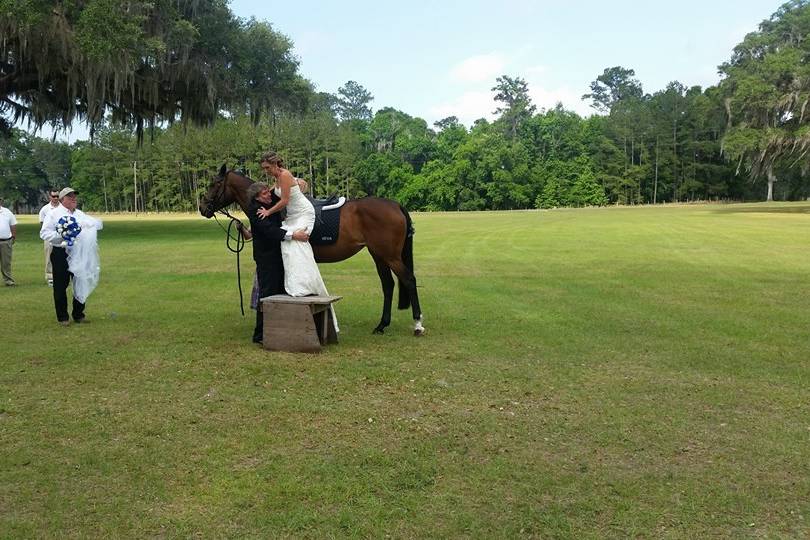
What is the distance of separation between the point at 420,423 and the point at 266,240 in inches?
135

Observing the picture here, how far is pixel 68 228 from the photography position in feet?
27.3

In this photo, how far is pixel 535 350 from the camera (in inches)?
279

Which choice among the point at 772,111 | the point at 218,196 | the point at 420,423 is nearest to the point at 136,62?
the point at 218,196

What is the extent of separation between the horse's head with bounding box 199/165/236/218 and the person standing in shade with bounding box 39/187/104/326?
2127 mm

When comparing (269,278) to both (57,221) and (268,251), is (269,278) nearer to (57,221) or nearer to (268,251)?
(268,251)

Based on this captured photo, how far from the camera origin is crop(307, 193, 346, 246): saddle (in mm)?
7645

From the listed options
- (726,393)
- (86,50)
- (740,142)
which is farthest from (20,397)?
(740,142)

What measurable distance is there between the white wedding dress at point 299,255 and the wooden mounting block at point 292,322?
208mm

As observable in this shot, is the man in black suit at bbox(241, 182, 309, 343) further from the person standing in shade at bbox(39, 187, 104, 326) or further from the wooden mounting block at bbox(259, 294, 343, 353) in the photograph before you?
the person standing in shade at bbox(39, 187, 104, 326)

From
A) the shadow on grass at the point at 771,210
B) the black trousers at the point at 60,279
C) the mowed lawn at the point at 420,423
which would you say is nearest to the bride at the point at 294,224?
the mowed lawn at the point at 420,423

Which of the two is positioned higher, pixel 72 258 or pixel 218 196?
pixel 218 196

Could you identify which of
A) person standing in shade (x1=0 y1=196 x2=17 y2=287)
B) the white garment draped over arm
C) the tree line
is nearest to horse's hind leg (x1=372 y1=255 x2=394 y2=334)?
the white garment draped over arm

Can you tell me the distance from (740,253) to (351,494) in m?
16.9

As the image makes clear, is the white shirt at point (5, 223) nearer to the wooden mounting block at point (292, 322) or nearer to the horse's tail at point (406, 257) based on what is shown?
the wooden mounting block at point (292, 322)
